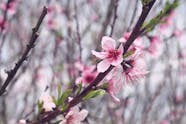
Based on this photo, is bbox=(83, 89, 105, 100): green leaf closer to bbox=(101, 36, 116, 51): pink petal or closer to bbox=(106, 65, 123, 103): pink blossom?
bbox=(106, 65, 123, 103): pink blossom

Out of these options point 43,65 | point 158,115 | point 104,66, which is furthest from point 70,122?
point 158,115

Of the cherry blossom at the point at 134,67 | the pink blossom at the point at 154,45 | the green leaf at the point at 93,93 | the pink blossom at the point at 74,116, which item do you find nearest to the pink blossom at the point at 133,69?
the cherry blossom at the point at 134,67

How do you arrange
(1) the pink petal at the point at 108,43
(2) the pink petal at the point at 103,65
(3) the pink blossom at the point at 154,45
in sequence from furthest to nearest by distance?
(3) the pink blossom at the point at 154,45 < (1) the pink petal at the point at 108,43 < (2) the pink petal at the point at 103,65

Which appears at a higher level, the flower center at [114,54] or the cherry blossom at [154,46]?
the cherry blossom at [154,46]

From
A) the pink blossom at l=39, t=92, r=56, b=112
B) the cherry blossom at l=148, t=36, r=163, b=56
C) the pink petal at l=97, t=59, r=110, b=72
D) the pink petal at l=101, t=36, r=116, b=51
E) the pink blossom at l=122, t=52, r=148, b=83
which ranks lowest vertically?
the pink blossom at l=122, t=52, r=148, b=83

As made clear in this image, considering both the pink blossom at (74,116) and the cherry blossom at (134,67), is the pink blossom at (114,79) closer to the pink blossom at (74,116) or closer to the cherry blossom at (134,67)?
the cherry blossom at (134,67)

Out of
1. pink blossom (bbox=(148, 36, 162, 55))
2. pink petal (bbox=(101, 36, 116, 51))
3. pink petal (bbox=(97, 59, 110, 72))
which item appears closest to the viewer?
pink petal (bbox=(97, 59, 110, 72))

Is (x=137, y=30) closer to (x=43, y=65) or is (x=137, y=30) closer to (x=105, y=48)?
(x=105, y=48)

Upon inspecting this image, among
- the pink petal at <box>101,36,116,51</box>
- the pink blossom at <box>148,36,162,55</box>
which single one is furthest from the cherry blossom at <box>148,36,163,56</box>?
the pink petal at <box>101,36,116,51</box>

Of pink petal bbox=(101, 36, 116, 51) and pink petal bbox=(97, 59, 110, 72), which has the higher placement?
pink petal bbox=(101, 36, 116, 51)
